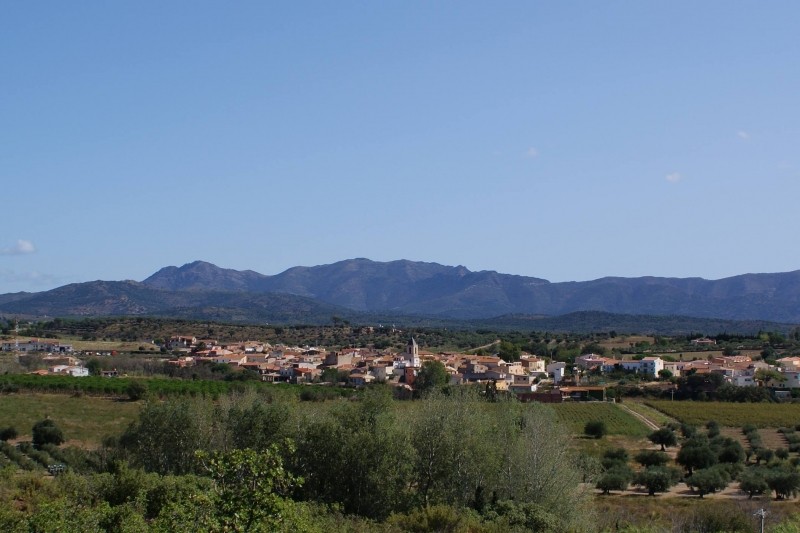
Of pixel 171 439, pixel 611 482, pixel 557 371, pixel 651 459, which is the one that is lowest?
pixel 651 459

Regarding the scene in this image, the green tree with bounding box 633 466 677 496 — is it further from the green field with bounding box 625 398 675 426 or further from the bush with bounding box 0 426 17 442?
the bush with bounding box 0 426 17 442

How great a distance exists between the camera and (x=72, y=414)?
50875 millimetres

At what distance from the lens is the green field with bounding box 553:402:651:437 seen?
173 ft

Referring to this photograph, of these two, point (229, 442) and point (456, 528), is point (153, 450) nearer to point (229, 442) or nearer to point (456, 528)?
point (229, 442)

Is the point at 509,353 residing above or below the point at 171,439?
below

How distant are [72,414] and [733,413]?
46.8m

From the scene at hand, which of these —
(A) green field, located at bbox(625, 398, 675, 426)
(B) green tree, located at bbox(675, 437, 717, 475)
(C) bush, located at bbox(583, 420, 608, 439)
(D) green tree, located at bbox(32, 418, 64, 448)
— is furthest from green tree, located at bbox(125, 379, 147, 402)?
(B) green tree, located at bbox(675, 437, 717, 475)

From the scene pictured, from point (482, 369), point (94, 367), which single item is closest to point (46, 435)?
point (94, 367)

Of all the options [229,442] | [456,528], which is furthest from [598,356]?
[456,528]

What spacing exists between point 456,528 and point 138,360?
69044mm

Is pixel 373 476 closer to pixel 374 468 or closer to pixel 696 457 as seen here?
pixel 374 468

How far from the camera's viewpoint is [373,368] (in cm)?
8100

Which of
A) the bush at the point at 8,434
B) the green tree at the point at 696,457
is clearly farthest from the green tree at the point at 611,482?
the bush at the point at 8,434

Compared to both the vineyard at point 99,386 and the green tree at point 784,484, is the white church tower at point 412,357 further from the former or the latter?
the green tree at point 784,484
